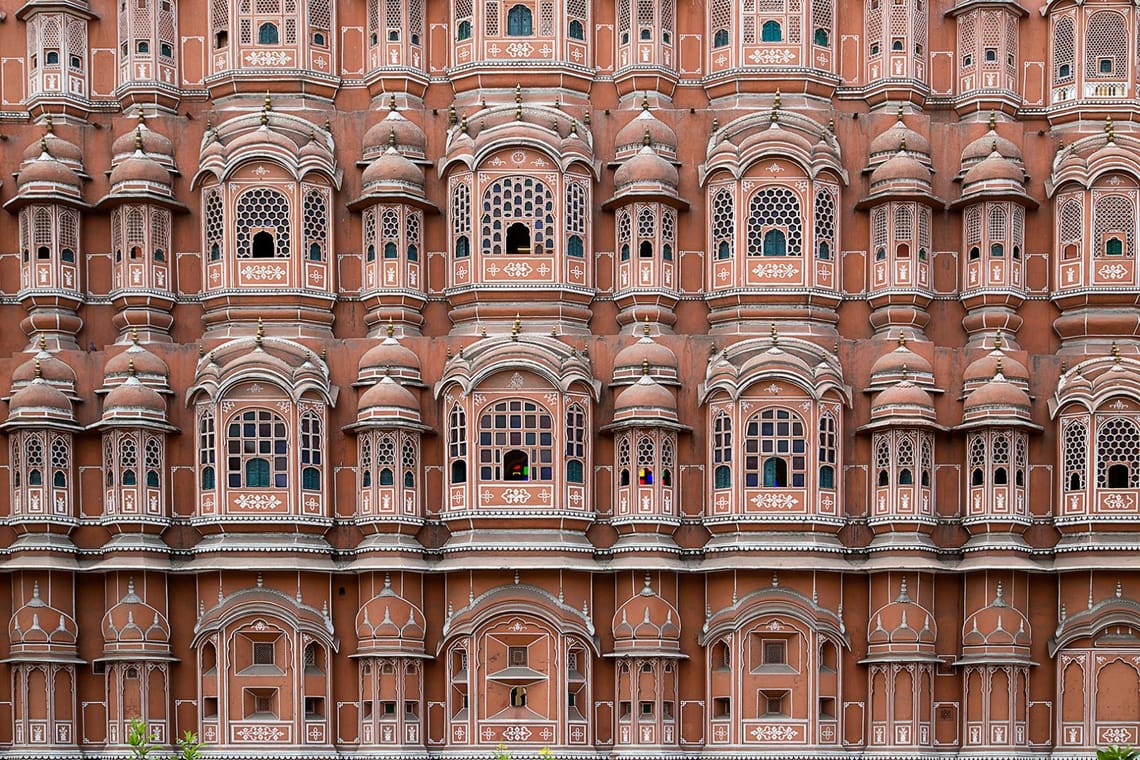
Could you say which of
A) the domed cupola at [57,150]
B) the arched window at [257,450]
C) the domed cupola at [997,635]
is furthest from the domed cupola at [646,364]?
the domed cupola at [57,150]

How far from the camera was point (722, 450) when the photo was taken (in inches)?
1412

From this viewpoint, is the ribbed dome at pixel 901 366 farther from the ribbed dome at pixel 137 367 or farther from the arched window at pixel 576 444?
the ribbed dome at pixel 137 367

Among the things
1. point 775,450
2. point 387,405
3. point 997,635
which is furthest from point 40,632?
point 997,635

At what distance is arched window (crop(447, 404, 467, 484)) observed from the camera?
35688 millimetres

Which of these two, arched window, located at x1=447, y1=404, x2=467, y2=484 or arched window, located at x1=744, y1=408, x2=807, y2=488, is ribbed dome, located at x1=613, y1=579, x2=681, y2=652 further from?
arched window, located at x1=447, y1=404, x2=467, y2=484

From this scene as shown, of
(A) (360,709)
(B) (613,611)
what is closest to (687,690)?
(B) (613,611)

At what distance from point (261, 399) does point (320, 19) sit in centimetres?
918

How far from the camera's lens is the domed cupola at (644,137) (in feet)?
121

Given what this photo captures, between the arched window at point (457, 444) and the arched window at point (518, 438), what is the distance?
44 cm

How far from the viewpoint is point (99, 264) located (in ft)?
124

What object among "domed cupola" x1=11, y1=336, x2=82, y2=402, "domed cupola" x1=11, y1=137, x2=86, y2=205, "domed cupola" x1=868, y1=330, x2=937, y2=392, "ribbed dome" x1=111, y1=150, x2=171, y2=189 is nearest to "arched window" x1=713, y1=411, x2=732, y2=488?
"domed cupola" x1=868, y1=330, x2=937, y2=392

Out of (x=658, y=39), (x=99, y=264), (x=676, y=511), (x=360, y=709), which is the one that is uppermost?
(x=658, y=39)

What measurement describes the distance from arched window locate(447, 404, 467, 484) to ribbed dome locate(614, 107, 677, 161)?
6993 millimetres

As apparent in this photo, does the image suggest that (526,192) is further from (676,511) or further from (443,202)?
(676,511)
